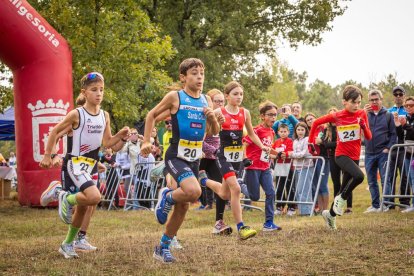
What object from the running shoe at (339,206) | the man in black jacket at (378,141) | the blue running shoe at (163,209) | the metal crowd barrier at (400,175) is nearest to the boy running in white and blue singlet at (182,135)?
the blue running shoe at (163,209)

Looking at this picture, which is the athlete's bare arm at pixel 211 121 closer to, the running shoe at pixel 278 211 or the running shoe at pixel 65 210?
the running shoe at pixel 65 210

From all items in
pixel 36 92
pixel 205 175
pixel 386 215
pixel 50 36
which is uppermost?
pixel 50 36

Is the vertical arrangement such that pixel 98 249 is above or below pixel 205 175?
below

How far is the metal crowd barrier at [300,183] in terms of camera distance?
12.3 meters

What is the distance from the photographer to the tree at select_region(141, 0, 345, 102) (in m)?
27.2

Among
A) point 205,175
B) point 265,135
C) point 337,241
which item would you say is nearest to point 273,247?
point 337,241

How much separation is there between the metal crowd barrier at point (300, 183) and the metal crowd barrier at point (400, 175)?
52.3 inches

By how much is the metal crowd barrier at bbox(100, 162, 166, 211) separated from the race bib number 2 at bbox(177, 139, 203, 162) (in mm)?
8062

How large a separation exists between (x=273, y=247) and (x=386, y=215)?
4.09 metres

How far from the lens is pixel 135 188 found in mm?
15461

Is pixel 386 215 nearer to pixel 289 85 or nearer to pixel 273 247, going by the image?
pixel 273 247

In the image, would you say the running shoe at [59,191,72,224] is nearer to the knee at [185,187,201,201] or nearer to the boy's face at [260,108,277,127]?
the knee at [185,187,201,201]

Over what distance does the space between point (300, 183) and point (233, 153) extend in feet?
14.4

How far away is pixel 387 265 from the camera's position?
5.56 meters
